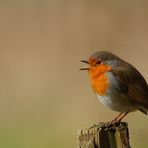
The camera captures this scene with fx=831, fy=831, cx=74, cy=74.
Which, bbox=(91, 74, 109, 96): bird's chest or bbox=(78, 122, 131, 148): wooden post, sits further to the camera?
bbox=(91, 74, 109, 96): bird's chest

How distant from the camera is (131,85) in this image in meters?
7.15

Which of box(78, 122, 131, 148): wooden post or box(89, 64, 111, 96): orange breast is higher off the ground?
box(89, 64, 111, 96): orange breast

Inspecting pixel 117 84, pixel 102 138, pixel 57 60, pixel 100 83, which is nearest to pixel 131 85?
pixel 117 84

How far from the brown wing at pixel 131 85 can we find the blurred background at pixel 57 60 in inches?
59.1

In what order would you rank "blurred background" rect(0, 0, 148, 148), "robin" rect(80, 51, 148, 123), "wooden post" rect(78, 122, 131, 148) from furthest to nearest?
"blurred background" rect(0, 0, 148, 148) < "robin" rect(80, 51, 148, 123) < "wooden post" rect(78, 122, 131, 148)

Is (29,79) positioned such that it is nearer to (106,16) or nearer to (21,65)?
(21,65)

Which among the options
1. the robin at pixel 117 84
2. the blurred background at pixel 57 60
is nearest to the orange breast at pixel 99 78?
the robin at pixel 117 84

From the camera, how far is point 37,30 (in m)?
12.2

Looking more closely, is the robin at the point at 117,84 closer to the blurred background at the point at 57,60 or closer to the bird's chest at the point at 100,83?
the bird's chest at the point at 100,83

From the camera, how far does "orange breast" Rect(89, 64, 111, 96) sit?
280 inches

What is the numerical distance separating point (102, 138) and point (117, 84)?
1870 mm

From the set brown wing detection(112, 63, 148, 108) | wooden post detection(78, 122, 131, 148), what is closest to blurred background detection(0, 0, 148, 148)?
brown wing detection(112, 63, 148, 108)

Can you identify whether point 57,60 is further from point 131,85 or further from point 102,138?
point 102,138

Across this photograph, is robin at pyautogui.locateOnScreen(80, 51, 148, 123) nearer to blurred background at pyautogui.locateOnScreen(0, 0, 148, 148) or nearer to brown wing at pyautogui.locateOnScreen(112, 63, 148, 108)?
brown wing at pyautogui.locateOnScreen(112, 63, 148, 108)
